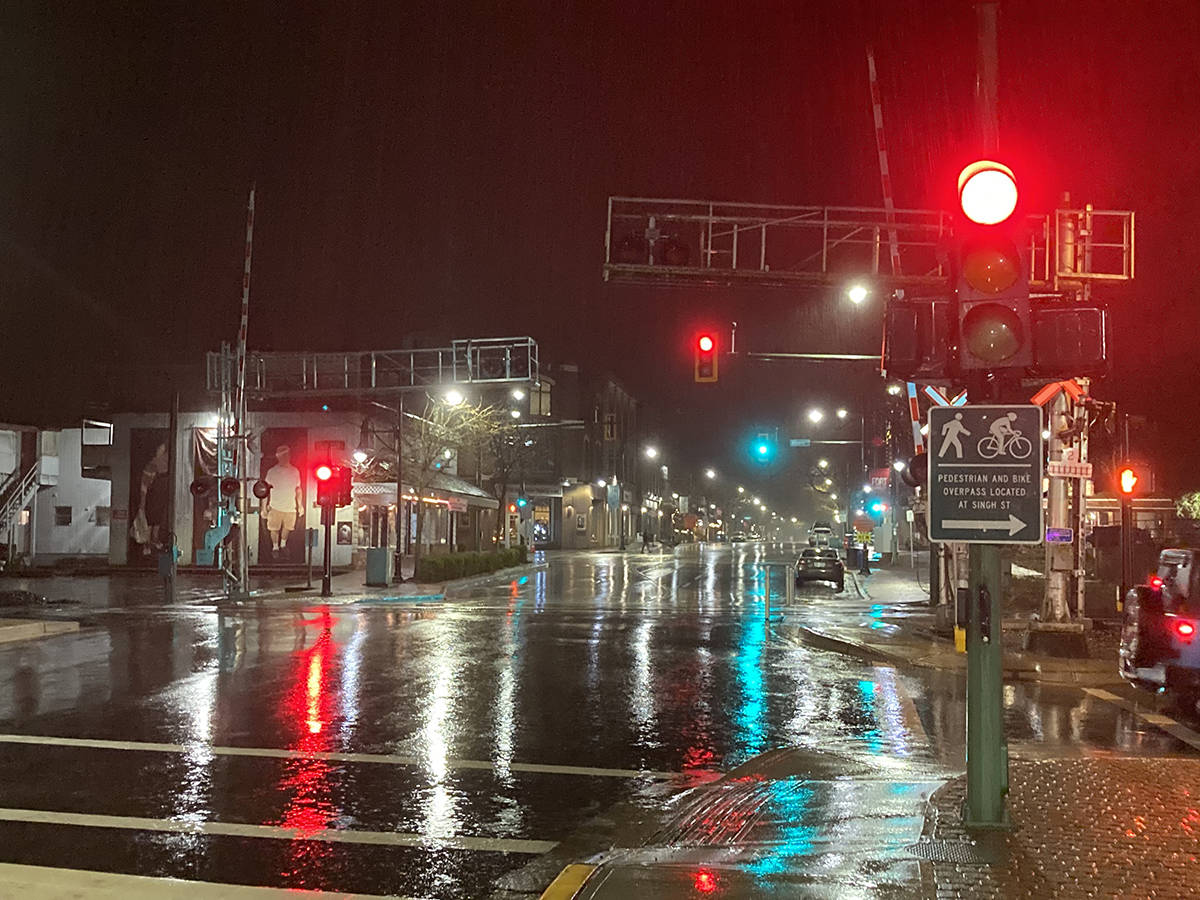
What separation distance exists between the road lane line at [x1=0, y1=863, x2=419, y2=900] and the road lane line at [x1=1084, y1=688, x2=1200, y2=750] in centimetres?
827

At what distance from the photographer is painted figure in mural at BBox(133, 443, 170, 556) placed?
43.6m

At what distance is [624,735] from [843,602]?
20.0 m

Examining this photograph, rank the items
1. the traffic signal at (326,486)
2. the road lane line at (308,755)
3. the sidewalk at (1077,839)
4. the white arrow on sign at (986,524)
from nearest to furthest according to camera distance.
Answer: the sidewalk at (1077,839)
the white arrow on sign at (986,524)
the road lane line at (308,755)
the traffic signal at (326,486)

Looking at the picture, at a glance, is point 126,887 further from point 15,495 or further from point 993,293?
point 15,495

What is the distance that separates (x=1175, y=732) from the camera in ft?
35.9

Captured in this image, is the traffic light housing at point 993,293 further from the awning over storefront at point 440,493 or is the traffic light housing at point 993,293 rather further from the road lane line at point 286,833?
the awning over storefront at point 440,493

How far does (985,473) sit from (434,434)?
37.9m

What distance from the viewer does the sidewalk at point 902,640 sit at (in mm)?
15281

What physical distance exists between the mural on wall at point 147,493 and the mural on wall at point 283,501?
421 centimetres

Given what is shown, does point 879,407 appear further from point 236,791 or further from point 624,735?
point 236,791

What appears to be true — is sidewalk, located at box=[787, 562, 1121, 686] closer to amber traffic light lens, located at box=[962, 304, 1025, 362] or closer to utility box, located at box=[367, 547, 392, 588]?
amber traffic light lens, located at box=[962, 304, 1025, 362]

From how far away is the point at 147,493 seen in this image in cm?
4372

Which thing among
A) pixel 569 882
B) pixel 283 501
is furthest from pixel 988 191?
pixel 283 501

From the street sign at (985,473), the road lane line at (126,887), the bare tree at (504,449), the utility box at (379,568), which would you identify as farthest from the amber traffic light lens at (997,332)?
the bare tree at (504,449)
